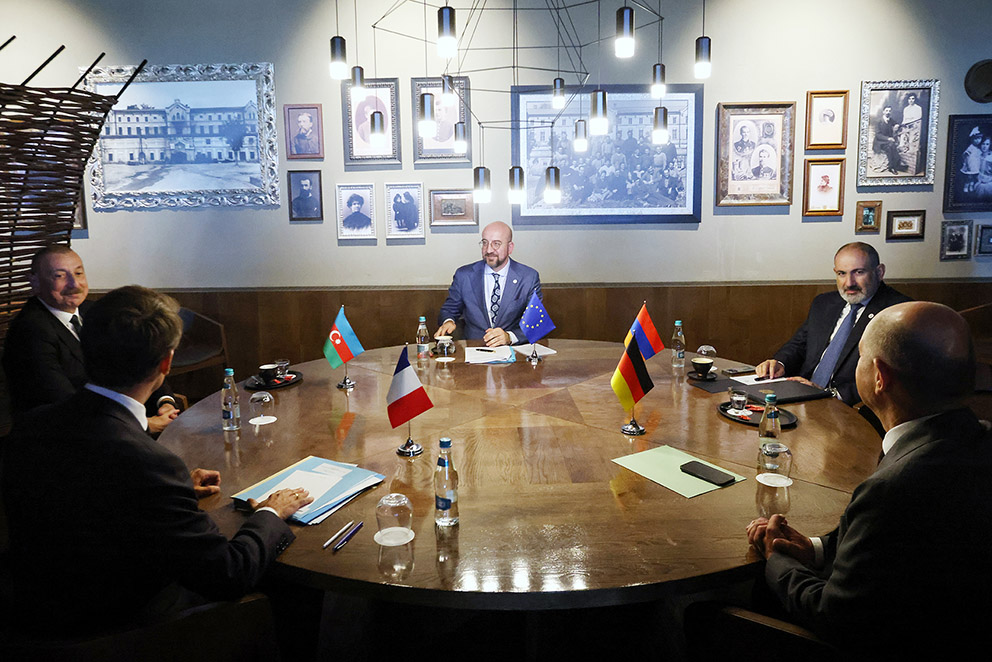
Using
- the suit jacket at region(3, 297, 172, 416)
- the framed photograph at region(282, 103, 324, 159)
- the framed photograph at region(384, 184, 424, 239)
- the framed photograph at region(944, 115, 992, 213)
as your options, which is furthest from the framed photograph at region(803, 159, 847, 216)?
the suit jacket at region(3, 297, 172, 416)

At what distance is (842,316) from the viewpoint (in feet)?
11.1

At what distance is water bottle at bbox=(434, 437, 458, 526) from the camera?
1.59m

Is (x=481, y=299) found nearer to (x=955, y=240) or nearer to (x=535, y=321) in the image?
(x=535, y=321)

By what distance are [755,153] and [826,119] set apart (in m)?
0.54

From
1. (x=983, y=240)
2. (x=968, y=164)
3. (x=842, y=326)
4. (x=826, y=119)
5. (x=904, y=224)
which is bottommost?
(x=842, y=326)

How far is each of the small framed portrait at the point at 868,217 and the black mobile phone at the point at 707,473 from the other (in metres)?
3.70

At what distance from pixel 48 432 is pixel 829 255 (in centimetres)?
492

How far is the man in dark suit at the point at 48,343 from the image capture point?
8.51ft

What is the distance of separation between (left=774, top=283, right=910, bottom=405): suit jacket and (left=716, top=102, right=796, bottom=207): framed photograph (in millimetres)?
1516

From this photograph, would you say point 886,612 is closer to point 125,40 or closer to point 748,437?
point 748,437

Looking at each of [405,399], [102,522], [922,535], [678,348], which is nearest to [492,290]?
[678,348]

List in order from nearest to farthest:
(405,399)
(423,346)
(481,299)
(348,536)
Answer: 1. (348,536)
2. (405,399)
3. (423,346)
4. (481,299)

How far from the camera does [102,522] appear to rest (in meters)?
1.32

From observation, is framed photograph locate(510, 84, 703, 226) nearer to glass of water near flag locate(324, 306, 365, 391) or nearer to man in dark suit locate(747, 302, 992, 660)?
glass of water near flag locate(324, 306, 365, 391)
